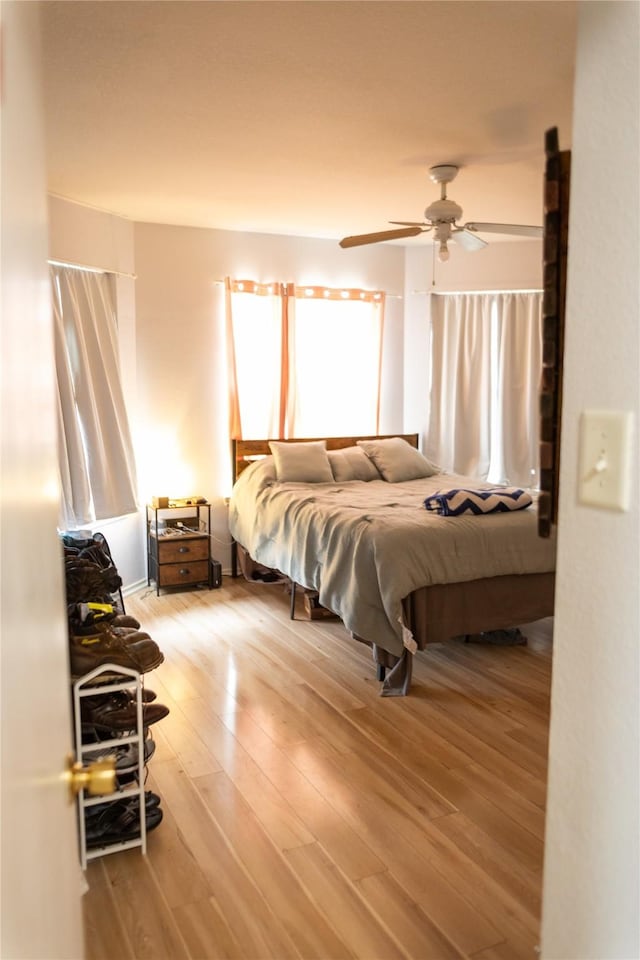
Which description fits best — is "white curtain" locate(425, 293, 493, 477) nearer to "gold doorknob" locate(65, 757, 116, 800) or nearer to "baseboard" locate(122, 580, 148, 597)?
"baseboard" locate(122, 580, 148, 597)

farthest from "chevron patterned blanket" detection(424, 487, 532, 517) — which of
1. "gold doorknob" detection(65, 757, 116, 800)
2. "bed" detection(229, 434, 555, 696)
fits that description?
"gold doorknob" detection(65, 757, 116, 800)

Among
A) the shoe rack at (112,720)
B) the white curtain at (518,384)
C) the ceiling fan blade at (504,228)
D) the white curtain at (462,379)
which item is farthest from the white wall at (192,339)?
the shoe rack at (112,720)

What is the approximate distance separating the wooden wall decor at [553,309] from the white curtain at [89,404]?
362cm

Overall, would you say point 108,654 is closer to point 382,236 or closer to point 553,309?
point 553,309

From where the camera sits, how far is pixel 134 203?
4469 mm

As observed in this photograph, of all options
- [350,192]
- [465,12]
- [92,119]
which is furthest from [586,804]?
[350,192]

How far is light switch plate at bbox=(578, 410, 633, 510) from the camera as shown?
938 millimetres

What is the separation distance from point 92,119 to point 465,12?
1.58 metres

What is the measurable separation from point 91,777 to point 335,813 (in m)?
1.72

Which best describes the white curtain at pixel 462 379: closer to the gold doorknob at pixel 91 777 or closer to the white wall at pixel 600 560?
the white wall at pixel 600 560

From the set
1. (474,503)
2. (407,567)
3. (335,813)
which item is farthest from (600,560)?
(474,503)

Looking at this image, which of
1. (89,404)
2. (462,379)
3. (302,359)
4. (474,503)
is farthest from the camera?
(462,379)

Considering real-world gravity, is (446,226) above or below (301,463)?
above

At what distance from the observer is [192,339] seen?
5363 mm
